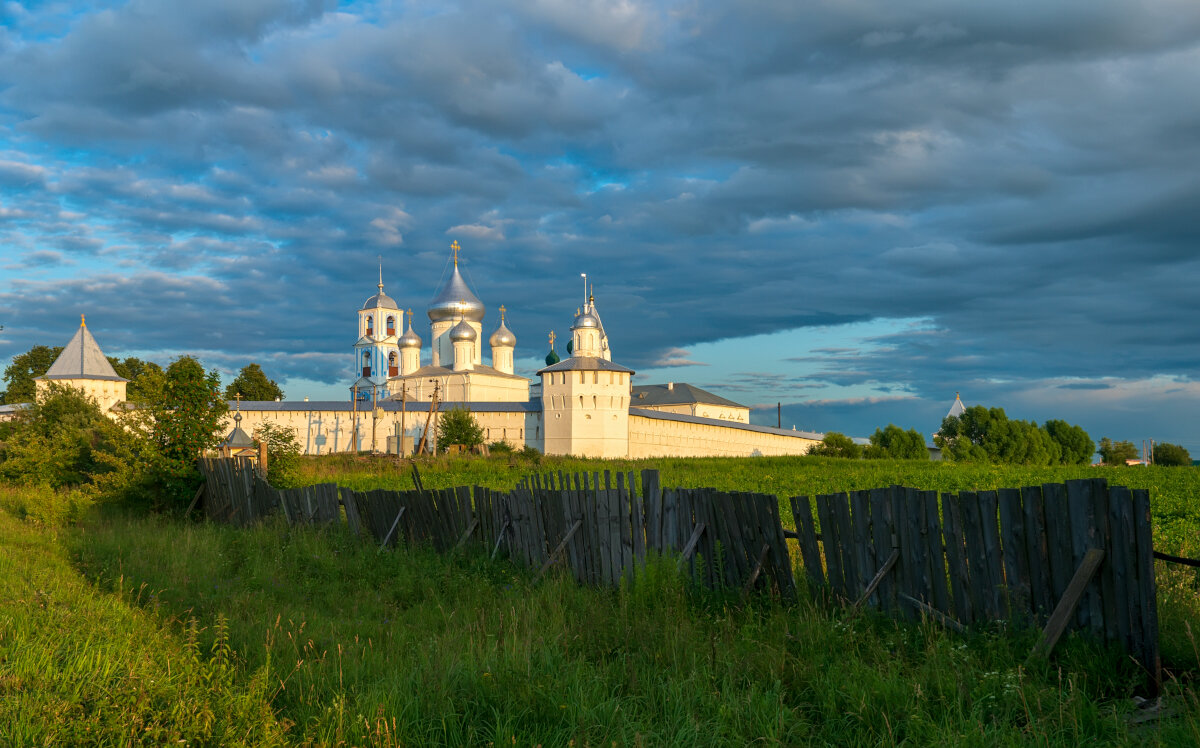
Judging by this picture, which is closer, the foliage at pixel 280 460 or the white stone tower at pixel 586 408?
the foliage at pixel 280 460

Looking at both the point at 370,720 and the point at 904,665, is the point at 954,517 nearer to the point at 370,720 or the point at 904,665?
the point at 904,665

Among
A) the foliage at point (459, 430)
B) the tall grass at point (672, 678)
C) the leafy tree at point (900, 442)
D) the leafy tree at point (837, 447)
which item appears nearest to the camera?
the tall grass at point (672, 678)

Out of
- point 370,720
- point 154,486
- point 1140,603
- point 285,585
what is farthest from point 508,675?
point 154,486

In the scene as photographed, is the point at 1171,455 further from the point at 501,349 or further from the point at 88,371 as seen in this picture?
the point at 88,371

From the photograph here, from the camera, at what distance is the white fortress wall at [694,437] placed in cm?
5688

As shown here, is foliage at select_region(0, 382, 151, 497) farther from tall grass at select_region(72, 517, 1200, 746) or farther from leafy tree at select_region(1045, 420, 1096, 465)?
leafy tree at select_region(1045, 420, 1096, 465)

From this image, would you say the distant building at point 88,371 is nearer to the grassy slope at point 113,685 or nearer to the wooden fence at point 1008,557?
the grassy slope at point 113,685

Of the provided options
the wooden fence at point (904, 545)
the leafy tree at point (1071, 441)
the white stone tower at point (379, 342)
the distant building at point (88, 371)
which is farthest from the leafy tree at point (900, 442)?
the wooden fence at point (904, 545)

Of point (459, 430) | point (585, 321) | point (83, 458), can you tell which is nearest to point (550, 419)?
point (459, 430)

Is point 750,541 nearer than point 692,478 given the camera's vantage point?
Yes

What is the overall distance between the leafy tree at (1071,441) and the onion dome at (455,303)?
2276 inches

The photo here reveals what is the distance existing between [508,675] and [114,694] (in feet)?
6.23

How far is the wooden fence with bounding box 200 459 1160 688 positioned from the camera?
4.71 metres

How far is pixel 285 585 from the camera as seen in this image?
929cm
